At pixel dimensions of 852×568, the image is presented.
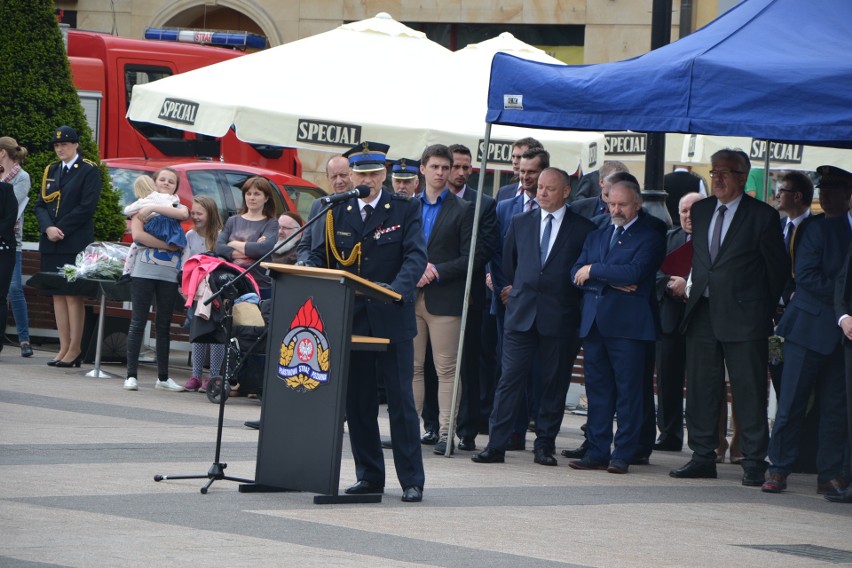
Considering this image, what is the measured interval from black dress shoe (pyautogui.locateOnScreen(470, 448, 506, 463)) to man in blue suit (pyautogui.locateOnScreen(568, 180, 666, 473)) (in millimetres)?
521

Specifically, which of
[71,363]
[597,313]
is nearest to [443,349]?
[597,313]

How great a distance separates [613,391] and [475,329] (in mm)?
1292

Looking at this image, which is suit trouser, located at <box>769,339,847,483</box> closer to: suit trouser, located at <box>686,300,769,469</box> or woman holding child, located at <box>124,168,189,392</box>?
suit trouser, located at <box>686,300,769,469</box>

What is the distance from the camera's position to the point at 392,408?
9023 millimetres

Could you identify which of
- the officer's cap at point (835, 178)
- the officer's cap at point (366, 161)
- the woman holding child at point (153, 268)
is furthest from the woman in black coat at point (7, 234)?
the officer's cap at point (835, 178)

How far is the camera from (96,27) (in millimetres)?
31047

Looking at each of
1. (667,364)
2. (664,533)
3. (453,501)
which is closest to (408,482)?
(453,501)

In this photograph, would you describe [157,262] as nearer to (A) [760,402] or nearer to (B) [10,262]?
(B) [10,262]

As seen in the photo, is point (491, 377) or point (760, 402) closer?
point (760, 402)

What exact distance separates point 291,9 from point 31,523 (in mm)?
23740

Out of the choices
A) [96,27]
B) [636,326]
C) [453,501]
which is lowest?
[453,501]

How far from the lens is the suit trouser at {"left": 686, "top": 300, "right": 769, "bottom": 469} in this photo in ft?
35.6

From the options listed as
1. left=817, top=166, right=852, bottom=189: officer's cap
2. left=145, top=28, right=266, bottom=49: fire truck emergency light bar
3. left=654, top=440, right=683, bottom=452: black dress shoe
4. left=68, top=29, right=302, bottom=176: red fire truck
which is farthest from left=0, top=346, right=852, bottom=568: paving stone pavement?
left=145, top=28, right=266, bottom=49: fire truck emergency light bar

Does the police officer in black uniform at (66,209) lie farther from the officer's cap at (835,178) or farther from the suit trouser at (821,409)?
the officer's cap at (835,178)
